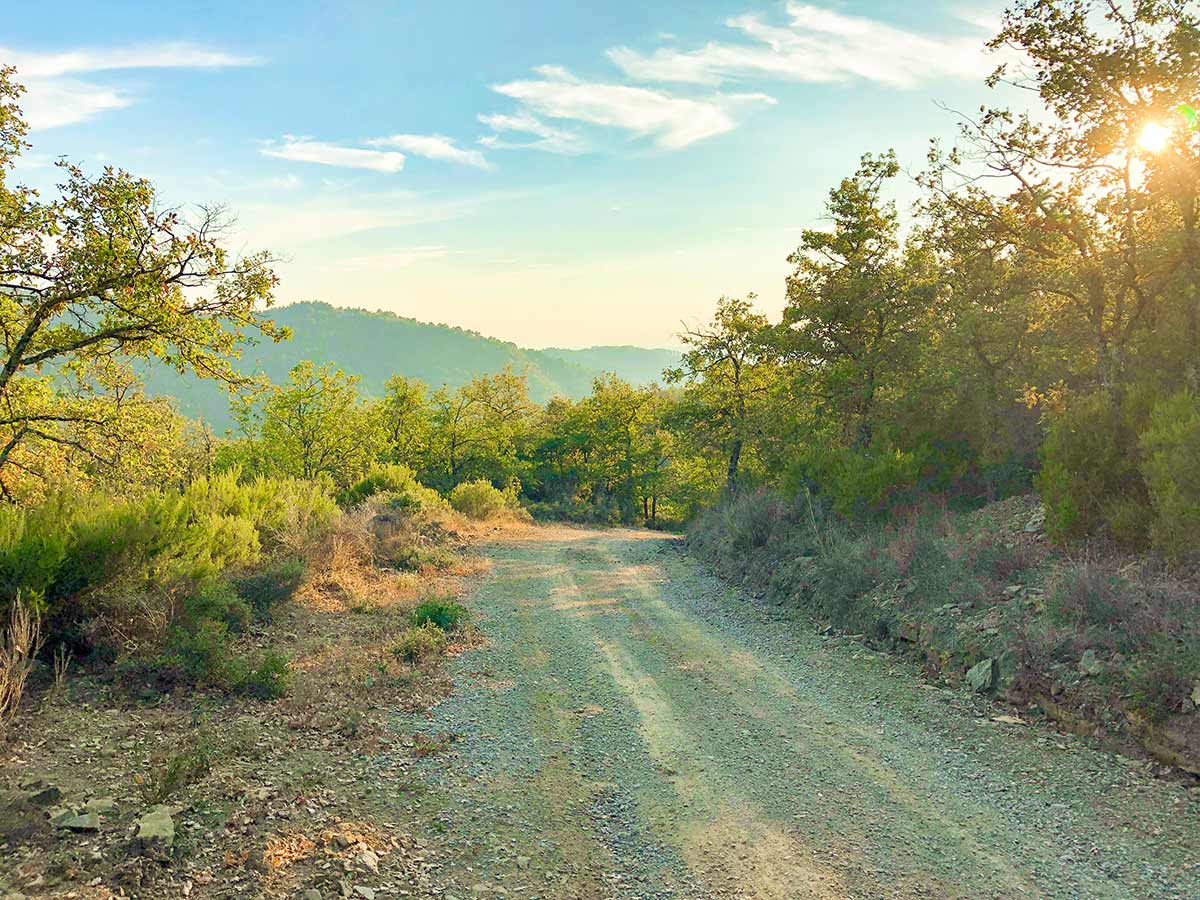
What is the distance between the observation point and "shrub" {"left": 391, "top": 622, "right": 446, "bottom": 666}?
936 centimetres

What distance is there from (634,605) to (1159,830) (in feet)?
29.4

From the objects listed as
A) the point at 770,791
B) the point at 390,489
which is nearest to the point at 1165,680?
the point at 770,791

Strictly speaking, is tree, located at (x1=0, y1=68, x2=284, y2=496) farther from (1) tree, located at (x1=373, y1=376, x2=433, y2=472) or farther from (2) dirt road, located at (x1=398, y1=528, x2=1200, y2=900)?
(1) tree, located at (x1=373, y1=376, x2=433, y2=472)

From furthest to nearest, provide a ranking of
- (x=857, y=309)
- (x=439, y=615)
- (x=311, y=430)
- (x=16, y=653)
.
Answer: (x=311, y=430)
(x=857, y=309)
(x=439, y=615)
(x=16, y=653)

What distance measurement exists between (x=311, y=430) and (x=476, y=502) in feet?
44.0

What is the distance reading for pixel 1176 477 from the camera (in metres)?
8.23

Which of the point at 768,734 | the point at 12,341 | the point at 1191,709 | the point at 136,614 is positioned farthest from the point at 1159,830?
the point at 12,341

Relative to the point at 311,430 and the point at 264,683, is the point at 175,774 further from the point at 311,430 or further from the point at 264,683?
the point at 311,430

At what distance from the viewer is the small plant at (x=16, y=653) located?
5.94 meters

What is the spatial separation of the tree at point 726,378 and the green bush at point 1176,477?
20.0 m

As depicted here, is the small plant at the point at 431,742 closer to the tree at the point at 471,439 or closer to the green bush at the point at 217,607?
the green bush at the point at 217,607

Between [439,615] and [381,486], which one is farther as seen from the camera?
[381,486]

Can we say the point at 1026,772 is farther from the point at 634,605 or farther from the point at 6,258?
the point at 6,258

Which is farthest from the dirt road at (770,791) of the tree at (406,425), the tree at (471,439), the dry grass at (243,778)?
the tree at (471,439)
